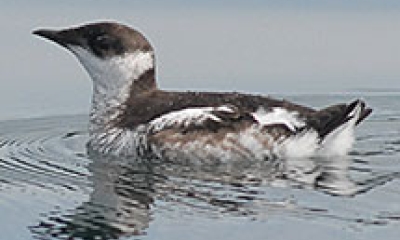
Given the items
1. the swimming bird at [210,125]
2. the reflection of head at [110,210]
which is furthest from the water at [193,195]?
the swimming bird at [210,125]

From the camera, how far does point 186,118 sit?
34.5ft

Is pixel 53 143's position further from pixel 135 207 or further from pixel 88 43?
pixel 135 207

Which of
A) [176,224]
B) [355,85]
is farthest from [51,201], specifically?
[355,85]

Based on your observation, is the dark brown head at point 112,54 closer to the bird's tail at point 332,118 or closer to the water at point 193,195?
the water at point 193,195

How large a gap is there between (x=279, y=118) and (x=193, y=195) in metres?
1.63

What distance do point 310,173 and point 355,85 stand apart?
3.78m

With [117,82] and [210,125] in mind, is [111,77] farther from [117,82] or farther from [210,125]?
[210,125]

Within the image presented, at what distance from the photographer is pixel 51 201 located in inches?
357

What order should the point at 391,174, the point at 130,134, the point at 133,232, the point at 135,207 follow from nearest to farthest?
the point at 133,232, the point at 135,207, the point at 391,174, the point at 130,134

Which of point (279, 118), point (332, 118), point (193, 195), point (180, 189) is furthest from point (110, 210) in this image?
point (332, 118)

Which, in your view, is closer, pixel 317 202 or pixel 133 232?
pixel 133 232

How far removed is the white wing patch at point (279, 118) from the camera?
1052 cm

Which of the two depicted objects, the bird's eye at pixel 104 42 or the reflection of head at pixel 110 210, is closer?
the reflection of head at pixel 110 210

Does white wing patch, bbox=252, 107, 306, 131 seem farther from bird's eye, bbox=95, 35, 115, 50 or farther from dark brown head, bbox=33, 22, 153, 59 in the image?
bird's eye, bbox=95, 35, 115, 50
